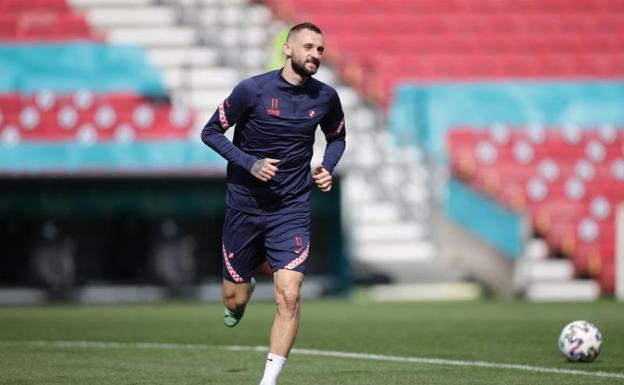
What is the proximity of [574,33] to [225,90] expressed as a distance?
7.02 meters

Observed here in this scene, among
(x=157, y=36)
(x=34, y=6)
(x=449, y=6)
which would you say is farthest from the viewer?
(x=449, y=6)

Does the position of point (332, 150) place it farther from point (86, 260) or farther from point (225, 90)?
point (225, 90)

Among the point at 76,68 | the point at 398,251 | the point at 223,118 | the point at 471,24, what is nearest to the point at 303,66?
the point at 223,118

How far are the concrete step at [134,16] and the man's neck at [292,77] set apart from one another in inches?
571

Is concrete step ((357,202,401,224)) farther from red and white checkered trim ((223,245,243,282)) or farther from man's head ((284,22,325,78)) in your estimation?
man's head ((284,22,325,78))

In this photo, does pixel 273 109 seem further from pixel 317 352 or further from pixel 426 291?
pixel 426 291

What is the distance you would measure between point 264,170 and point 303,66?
638mm

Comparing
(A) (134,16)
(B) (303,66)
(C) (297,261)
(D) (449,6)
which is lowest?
(C) (297,261)

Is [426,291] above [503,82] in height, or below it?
below

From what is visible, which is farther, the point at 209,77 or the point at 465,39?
the point at 465,39

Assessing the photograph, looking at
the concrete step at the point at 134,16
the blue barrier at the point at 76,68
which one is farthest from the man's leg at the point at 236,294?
the concrete step at the point at 134,16

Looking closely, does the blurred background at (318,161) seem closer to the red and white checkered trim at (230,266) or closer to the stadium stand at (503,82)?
the stadium stand at (503,82)

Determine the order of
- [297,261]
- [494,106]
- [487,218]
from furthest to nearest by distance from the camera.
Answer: [494,106]
[487,218]
[297,261]

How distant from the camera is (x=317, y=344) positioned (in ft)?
32.9
